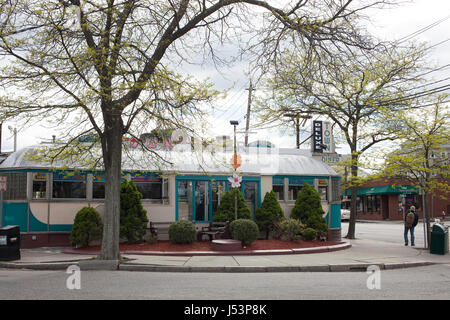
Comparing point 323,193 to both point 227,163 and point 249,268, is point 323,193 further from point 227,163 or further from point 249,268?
point 249,268

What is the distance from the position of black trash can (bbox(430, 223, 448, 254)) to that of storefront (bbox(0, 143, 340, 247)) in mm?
4223

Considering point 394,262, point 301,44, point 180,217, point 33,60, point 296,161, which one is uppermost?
point 301,44

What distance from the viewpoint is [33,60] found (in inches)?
430

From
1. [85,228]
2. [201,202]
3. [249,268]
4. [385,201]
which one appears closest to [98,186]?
[85,228]

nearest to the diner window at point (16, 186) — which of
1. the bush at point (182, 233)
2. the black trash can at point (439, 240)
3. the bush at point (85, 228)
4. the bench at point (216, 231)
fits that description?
the bush at point (85, 228)

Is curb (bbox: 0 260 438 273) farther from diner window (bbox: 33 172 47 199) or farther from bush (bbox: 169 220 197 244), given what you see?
diner window (bbox: 33 172 47 199)

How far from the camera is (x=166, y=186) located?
1709 centimetres

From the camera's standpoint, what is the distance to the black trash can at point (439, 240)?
50.9 feet

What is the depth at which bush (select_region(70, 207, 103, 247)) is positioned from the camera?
1456cm

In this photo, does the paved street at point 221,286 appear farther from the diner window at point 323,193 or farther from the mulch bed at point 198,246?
the diner window at point 323,193

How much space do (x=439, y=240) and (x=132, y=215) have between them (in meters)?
11.5

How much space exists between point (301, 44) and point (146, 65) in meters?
4.51

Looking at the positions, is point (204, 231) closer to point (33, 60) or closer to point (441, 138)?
point (33, 60)

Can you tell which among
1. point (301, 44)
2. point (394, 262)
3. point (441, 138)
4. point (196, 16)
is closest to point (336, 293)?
point (394, 262)
